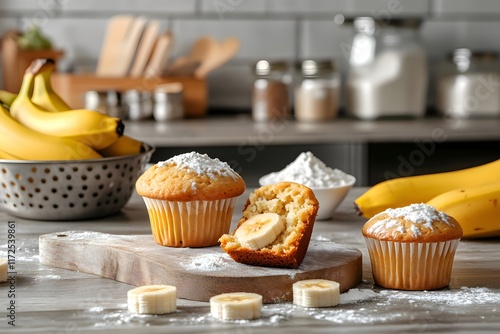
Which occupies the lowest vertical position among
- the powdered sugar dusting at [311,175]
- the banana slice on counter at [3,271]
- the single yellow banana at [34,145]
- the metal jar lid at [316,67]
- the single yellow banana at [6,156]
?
the banana slice on counter at [3,271]

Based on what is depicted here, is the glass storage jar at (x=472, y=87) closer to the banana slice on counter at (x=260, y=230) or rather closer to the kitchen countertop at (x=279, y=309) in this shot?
the kitchen countertop at (x=279, y=309)

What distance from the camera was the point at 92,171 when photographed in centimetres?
157

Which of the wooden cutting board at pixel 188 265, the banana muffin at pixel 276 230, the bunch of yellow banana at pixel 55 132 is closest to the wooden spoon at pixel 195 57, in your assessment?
the bunch of yellow banana at pixel 55 132

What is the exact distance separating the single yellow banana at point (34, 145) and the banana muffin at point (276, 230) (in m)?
0.45

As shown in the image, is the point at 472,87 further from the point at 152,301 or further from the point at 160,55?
the point at 152,301

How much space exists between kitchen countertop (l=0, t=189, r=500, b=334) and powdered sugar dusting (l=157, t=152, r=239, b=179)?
21 centimetres

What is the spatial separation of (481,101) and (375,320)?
2.38m

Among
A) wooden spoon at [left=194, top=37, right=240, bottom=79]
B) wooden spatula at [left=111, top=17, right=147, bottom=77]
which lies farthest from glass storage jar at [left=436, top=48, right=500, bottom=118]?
wooden spatula at [left=111, top=17, right=147, bottom=77]

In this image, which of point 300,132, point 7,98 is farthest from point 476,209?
point 300,132

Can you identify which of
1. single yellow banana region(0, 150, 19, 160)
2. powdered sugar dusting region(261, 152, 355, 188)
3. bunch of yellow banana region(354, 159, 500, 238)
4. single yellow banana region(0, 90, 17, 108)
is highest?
single yellow banana region(0, 90, 17, 108)

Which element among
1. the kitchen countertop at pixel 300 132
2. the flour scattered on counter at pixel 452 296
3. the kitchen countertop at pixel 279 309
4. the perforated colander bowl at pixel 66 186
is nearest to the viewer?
the kitchen countertop at pixel 279 309

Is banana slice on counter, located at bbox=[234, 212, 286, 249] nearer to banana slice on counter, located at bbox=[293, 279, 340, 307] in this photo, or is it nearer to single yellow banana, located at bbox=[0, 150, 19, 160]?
banana slice on counter, located at bbox=[293, 279, 340, 307]

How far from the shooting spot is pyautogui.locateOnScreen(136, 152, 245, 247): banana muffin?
1.27 metres

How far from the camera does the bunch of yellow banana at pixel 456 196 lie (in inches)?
56.6
